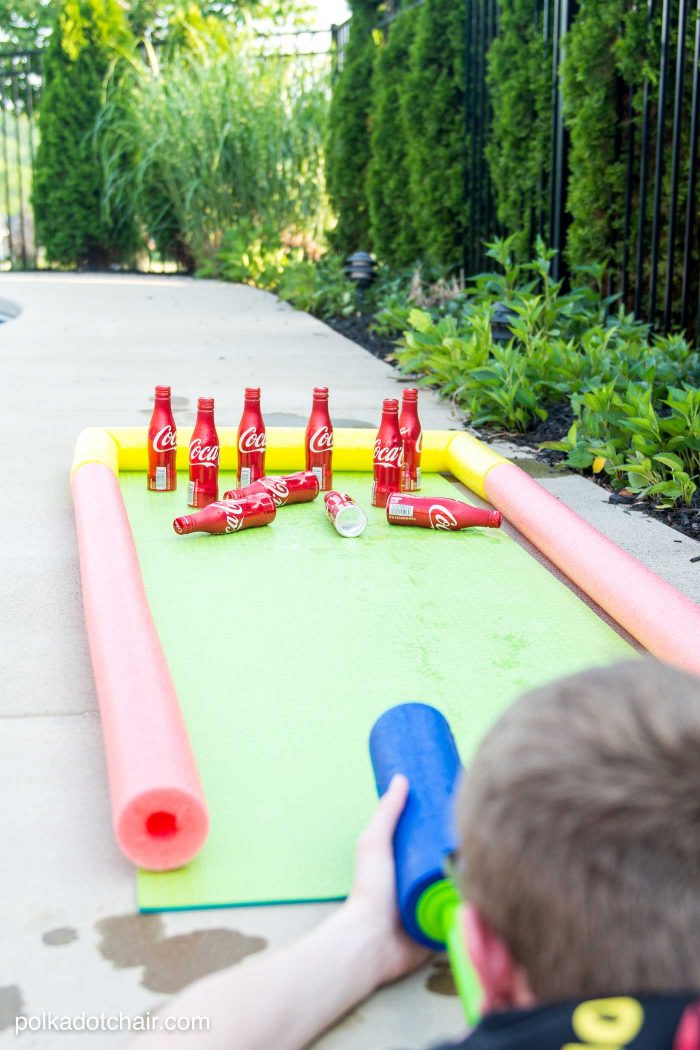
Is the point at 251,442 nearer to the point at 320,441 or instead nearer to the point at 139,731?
the point at 320,441

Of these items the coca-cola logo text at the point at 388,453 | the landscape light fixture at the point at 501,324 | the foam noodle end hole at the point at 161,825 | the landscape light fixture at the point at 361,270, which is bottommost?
the foam noodle end hole at the point at 161,825

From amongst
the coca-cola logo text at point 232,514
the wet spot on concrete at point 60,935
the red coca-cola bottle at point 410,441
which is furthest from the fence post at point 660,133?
the wet spot on concrete at point 60,935

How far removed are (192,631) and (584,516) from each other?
1.60m

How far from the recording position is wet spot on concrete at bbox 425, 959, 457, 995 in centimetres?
165

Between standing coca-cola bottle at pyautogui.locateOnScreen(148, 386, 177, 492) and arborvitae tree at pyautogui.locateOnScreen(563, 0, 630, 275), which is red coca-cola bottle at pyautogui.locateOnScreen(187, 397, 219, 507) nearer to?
standing coca-cola bottle at pyautogui.locateOnScreen(148, 386, 177, 492)

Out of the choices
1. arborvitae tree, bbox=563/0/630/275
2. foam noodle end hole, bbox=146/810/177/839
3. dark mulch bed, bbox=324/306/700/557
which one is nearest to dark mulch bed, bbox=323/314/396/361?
dark mulch bed, bbox=324/306/700/557

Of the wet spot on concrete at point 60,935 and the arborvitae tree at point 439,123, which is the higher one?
the arborvitae tree at point 439,123

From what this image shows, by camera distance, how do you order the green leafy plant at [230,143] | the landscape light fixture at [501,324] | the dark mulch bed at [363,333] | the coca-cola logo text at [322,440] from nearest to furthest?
the coca-cola logo text at [322,440]
the landscape light fixture at [501,324]
the dark mulch bed at [363,333]
the green leafy plant at [230,143]

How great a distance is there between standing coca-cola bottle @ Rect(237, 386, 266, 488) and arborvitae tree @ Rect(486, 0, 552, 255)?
3.61m

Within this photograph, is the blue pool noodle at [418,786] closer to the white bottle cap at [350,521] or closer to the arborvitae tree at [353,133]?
the white bottle cap at [350,521]

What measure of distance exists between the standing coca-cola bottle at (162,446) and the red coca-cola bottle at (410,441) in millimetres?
795

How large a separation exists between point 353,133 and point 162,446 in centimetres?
742

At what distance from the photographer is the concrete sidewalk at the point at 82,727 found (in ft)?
5.25

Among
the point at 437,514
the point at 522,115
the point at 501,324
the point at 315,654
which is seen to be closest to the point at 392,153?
the point at 522,115
